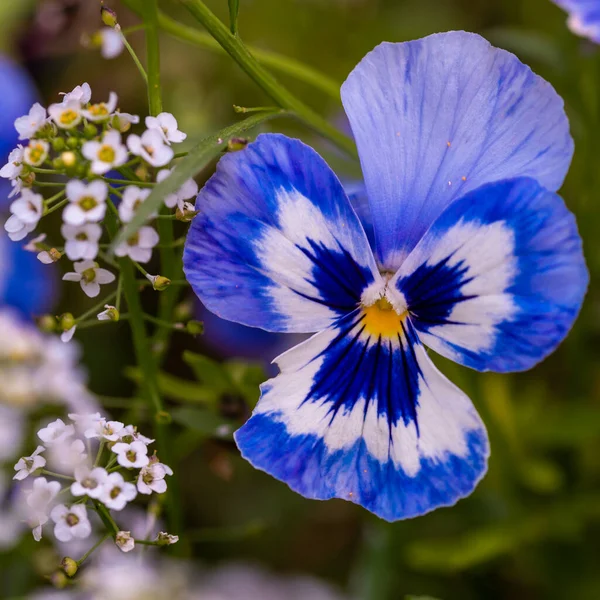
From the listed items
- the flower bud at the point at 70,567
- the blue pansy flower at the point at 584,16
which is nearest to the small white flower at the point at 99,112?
the flower bud at the point at 70,567

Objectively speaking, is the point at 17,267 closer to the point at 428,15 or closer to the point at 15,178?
the point at 15,178

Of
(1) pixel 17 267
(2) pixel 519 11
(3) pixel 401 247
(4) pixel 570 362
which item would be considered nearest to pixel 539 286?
(3) pixel 401 247

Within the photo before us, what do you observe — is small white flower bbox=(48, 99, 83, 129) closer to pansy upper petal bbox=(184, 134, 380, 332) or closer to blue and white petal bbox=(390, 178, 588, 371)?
pansy upper petal bbox=(184, 134, 380, 332)

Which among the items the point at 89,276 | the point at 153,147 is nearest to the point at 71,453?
the point at 89,276

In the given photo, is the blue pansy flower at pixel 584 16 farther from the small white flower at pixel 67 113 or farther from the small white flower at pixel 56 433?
the small white flower at pixel 56 433

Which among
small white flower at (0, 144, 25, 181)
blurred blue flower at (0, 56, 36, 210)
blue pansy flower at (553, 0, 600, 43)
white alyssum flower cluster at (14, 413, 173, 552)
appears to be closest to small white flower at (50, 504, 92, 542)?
white alyssum flower cluster at (14, 413, 173, 552)

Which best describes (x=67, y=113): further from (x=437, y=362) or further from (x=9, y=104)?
(x=9, y=104)
